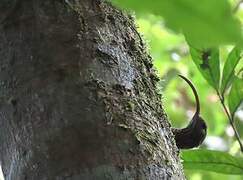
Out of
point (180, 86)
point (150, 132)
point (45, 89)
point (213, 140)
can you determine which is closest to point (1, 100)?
point (45, 89)

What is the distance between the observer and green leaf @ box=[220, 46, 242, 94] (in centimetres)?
113

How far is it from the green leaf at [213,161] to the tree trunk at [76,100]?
413 mm

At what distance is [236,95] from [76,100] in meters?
0.66

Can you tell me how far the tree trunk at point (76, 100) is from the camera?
546 millimetres

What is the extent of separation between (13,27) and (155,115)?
21 cm

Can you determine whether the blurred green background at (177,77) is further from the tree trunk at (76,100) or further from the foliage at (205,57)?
the tree trunk at (76,100)

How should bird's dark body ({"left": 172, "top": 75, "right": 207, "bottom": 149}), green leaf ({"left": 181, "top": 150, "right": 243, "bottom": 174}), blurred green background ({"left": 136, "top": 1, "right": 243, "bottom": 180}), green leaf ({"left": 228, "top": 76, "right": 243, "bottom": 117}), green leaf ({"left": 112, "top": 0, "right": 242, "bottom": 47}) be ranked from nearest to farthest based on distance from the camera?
green leaf ({"left": 112, "top": 0, "right": 242, "bottom": 47}) → bird's dark body ({"left": 172, "top": 75, "right": 207, "bottom": 149}) → green leaf ({"left": 181, "top": 150, "right": 243, "bottom": 174}) → green leaf ({"left": 228, "top": 76, "right": 243, "bottom": 117}) → blurred green background ({"left": 136, "top": 1, "right": 243, "bottom": 180})

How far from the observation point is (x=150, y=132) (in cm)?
60

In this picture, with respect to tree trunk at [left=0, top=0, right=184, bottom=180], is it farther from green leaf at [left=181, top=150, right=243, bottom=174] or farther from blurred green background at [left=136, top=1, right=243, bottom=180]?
blurred green background at [left=136, top=1, right=243, bottom=180]

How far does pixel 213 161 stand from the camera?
3.51 ft

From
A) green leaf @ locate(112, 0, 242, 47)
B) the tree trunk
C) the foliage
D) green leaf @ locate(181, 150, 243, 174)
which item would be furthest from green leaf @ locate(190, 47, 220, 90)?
green leaf @ locate(112, 0, 242, 47)

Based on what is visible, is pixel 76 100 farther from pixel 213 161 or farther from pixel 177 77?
pixel 177 77

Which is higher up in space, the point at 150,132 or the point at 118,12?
the point at 118,12

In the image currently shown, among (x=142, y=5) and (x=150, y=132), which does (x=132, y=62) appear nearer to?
(x=150, y=132)
